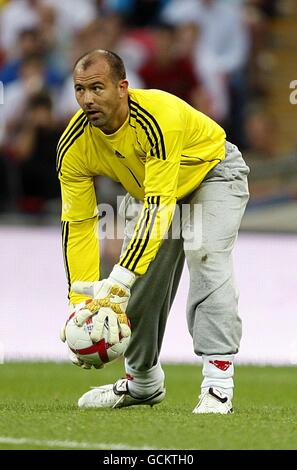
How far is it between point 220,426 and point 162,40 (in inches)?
352

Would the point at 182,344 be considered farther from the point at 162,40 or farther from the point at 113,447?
the point at 113,447

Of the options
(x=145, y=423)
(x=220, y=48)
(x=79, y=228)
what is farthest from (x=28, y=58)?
(x=145, y=423)

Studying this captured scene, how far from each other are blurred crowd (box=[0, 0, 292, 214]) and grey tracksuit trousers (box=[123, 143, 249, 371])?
6509 mm

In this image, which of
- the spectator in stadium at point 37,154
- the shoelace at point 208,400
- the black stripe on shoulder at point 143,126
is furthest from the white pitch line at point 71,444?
the spectator in stadium at point 37,154

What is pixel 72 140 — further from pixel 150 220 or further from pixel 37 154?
pixel 37 154

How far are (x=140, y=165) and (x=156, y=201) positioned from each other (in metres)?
0.39

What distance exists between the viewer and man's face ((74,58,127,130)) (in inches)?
234

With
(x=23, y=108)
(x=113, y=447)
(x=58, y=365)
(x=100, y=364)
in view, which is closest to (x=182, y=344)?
(x=58, y=365)

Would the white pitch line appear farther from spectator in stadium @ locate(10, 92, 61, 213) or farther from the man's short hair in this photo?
spectator in stadium @ locate(10, 92, 61, 213)

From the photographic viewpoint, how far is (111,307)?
19.4 feet

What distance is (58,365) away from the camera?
10.4 meters

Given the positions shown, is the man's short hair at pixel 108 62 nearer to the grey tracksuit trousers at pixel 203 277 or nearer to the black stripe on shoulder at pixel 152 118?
the black stripe on shoulder at pixel 152 118

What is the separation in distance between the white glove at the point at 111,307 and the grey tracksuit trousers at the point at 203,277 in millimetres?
520

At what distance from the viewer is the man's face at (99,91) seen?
19.5 ft
